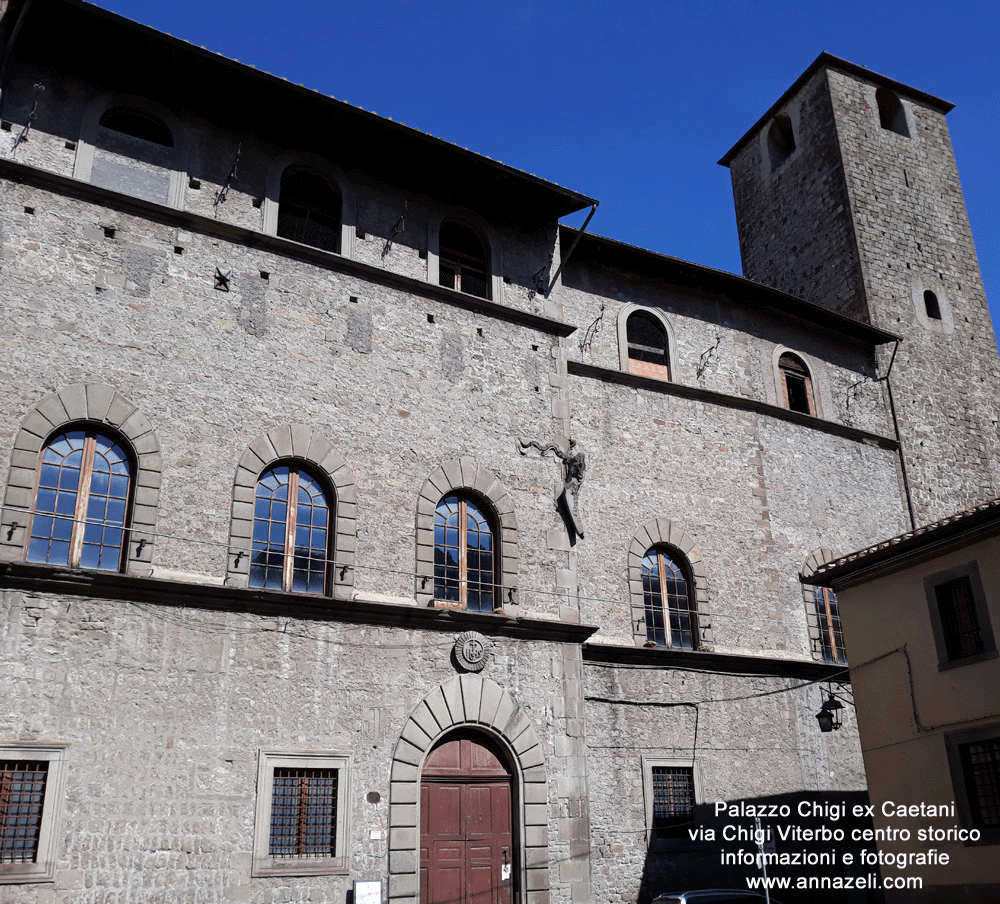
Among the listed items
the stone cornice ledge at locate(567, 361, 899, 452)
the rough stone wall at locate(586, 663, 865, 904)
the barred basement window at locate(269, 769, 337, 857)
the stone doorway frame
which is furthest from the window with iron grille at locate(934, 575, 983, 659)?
the barred basement window at locate(269, 769, 337, 857)

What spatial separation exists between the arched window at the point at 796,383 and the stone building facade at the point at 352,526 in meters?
1.92

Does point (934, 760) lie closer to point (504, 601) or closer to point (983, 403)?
point (504, 601)

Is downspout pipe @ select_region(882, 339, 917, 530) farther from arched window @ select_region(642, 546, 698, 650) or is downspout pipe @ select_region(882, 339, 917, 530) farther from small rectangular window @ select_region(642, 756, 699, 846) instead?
small rectangular window @ select_region(642, 756, 699, 846)

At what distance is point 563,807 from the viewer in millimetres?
13188

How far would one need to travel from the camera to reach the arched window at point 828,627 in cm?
1775

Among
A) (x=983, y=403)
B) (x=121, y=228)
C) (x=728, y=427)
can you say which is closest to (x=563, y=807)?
(x=728, y=427)

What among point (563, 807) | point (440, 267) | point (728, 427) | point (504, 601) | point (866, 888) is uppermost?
point (440, 267)

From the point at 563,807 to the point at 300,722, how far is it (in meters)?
3.82

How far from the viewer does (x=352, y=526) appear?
13.1m

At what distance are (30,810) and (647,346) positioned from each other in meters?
12.6

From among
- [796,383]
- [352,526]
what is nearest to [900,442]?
[796,383]

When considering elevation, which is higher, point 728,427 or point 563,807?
point 728,427

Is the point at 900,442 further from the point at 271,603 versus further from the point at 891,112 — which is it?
the point at 271,603

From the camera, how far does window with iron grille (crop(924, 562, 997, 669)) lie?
13.1m
